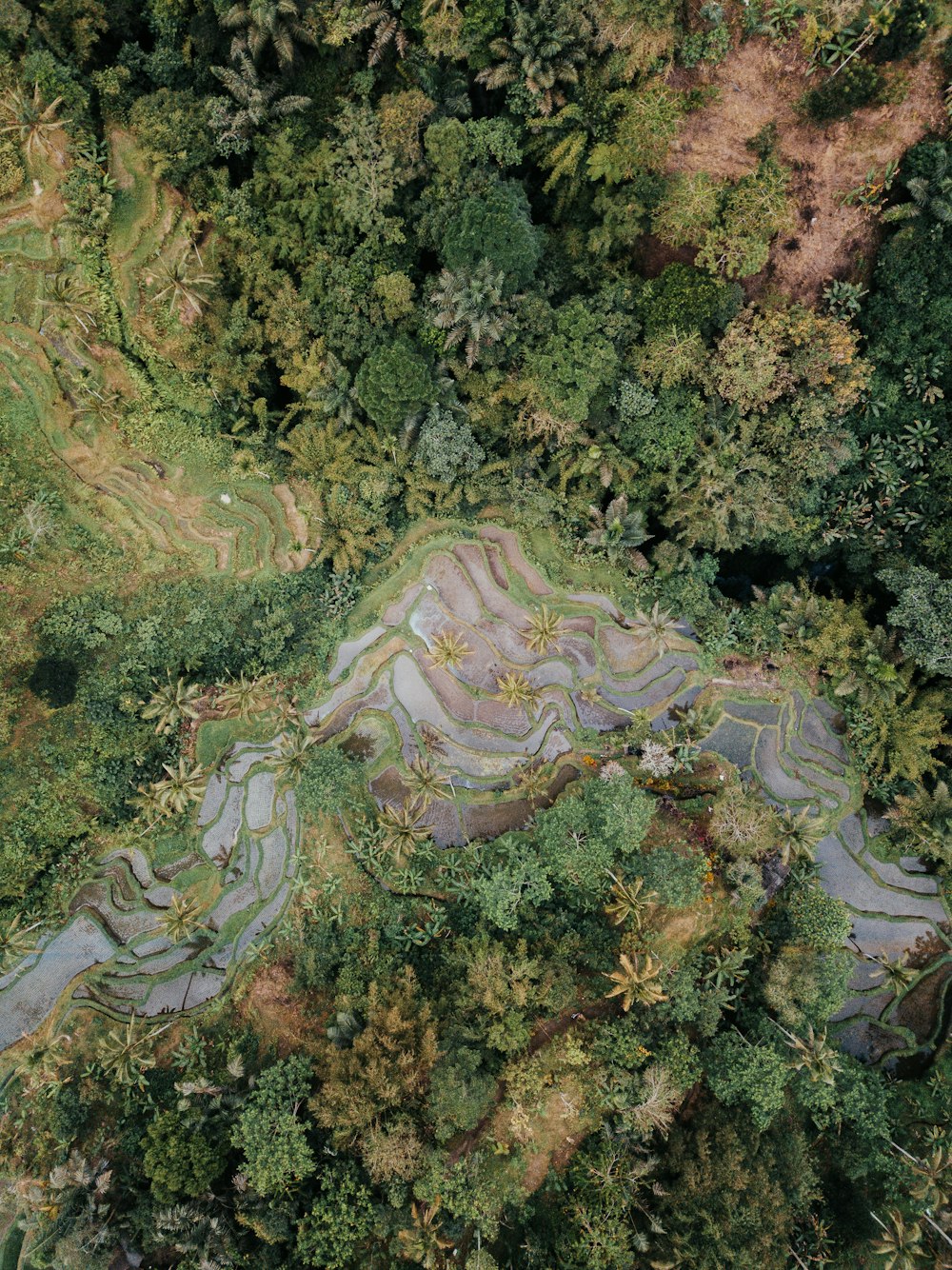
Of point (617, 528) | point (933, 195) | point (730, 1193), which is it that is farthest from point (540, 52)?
point (730, 1193)

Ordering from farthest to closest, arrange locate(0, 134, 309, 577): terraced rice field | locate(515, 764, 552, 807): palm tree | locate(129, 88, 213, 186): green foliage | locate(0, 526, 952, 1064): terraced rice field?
locate(515, 764, 552, 807): palm tree < locate(0, 526, 952, 1064): terraced rice field < locate(0, 134, 309, 577): terraced rice field < locate(129, 88, 213, 186): green foliage

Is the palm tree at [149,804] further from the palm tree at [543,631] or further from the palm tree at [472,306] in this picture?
the palm tree at [472,306]

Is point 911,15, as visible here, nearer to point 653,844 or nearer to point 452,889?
point 653,844

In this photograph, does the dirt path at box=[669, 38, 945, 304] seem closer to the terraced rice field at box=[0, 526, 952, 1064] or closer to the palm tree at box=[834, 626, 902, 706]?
the palm tree at box=[834, 626, 902, 706]

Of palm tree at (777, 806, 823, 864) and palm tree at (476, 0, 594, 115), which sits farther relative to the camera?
palm tree at (777, 806, 823, 864)

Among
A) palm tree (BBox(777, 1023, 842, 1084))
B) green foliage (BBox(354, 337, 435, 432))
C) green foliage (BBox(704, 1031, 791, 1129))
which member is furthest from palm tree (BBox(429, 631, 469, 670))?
palm tree (BBox(777, 1023, 842, 1084))

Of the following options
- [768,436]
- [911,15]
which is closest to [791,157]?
[911,15]

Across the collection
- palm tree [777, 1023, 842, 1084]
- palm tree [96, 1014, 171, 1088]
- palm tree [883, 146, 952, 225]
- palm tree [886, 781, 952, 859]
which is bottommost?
palm tree [96, 1014, 171, 1088]
